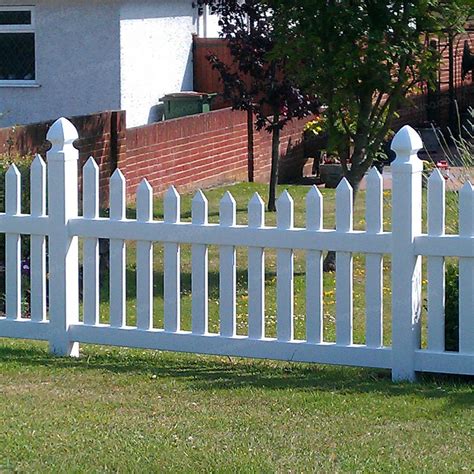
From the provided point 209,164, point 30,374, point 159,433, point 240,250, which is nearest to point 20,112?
point 209,164

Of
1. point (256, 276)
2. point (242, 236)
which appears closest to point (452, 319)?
point (256, 276)

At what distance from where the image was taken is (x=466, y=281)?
6.38 meters

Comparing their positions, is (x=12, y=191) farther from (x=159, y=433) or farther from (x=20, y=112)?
(x=20, y=112)

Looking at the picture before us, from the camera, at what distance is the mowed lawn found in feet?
16.7

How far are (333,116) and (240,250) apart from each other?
2.35 metres

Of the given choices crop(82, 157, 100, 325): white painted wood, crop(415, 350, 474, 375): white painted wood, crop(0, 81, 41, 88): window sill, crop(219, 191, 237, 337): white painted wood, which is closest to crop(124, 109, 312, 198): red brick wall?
crop(0, 81, 41, 88): window sill

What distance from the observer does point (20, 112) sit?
20625mm

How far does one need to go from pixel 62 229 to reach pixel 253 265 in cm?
121

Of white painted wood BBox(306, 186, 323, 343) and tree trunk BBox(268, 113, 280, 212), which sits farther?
tree trunk BBox(268, 113, 280, 212)

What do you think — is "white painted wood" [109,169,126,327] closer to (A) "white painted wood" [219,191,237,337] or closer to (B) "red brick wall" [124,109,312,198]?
(A) "white painted wood" [219,191,237,337]

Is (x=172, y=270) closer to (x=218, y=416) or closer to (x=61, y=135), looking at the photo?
(x=61, y=135)

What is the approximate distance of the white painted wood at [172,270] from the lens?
6.90m

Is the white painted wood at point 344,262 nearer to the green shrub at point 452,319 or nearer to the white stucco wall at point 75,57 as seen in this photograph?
the green shrub at point 452,319

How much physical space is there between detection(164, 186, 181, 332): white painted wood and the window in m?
14.1
